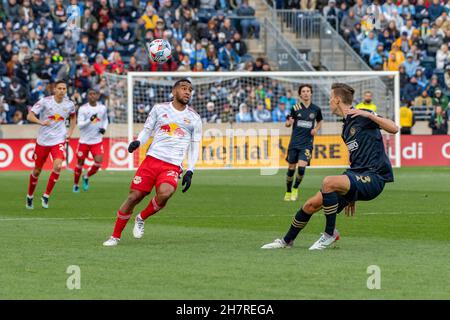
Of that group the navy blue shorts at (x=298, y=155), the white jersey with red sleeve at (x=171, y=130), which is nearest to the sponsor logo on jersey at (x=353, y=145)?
the white jersey with red sleeve at (x=171, y=130)

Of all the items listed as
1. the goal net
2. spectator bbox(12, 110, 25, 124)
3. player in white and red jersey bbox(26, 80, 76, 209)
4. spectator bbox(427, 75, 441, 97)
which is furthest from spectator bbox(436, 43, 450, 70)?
player in white and red jersey bbox(26, 80, 76, 209)

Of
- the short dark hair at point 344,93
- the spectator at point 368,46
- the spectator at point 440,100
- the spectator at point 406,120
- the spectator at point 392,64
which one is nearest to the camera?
the short dark hair at point 344,93

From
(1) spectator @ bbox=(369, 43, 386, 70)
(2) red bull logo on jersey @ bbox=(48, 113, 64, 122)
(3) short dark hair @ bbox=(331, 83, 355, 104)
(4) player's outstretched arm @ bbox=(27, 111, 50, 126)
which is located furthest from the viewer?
(1) spectator @ bbox=(369, 43, 386, 70)

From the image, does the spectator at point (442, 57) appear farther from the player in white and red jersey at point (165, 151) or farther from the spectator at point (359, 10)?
the player in white and red jersey at point (165, 151)

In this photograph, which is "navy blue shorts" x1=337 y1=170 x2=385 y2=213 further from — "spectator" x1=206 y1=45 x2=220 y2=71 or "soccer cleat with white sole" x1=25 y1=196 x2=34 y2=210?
"spectator" x1=206 y1=45 x2=220 y2=71

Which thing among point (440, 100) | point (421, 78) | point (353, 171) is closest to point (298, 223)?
point (353, 171)

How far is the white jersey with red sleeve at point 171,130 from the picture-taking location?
14859 mm

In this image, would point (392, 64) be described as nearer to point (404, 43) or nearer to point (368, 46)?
point (368, 46)

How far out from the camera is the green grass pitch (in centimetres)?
1030

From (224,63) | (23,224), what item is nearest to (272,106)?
(224,63)

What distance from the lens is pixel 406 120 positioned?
3831cm

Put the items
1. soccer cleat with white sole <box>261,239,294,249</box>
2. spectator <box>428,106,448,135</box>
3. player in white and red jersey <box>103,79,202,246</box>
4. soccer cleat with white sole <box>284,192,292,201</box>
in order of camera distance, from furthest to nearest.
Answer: spectator <box>428,106,448,135</box>, soccer cleat with white sole <box>284,192,292,201</box>, player in white and red jersey <box>103,79,202,246</box>, soccer cleat with white sole <box>261,239,294,249</box>

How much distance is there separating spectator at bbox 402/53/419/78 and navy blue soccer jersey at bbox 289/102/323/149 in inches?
703
